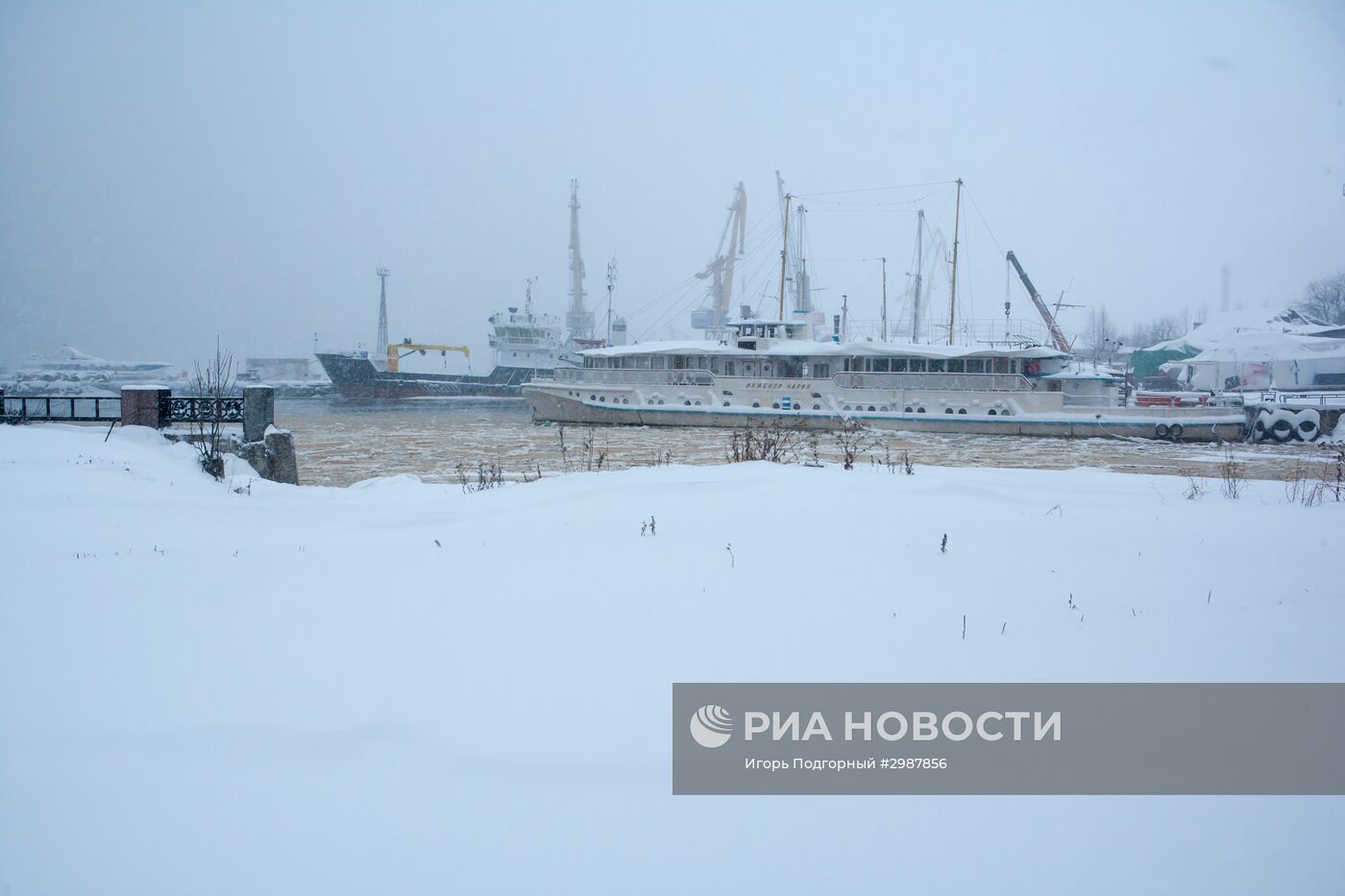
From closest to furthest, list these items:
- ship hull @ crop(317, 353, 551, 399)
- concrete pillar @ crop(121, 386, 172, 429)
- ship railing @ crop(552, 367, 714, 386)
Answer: concrete pillar @ crop(121, 386, 172, 429) → ship railing @ crop(552, 367, 714, 386) → ship hull @ crop(317, 353, 551, 399)

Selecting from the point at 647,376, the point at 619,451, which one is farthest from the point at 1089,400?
the point at 619,451

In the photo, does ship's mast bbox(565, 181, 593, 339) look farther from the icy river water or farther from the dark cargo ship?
the icy river water

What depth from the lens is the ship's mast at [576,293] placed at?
261 ft

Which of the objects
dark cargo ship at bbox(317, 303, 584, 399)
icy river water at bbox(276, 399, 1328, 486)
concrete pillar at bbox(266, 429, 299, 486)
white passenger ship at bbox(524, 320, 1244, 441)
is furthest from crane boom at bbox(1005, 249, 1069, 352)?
concrete pillar at bbox(266, 429, 299, 486)

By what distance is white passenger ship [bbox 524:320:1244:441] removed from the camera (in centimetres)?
3231

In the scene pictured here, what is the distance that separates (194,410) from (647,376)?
2656 cm

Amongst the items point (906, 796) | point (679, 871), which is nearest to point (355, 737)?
point (679, 871)

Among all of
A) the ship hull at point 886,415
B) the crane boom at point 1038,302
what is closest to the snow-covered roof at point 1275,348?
the crane boom at point 1038,302

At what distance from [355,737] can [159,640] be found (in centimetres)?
152

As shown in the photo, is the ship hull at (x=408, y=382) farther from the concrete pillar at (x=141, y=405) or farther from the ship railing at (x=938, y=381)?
the concrete pillar at (x=141, y=405)

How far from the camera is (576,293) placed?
81.3m

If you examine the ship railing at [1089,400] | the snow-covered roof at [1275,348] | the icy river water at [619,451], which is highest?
the snow-covered roof at [1275,348]

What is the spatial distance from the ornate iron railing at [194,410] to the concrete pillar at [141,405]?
0.09 meters

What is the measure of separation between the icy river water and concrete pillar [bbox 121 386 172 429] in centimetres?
406
